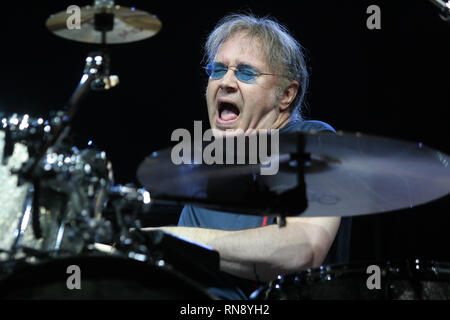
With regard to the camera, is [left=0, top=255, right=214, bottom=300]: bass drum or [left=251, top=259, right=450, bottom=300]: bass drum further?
[left=251, top=259, right=450, bottom=300]: bass drum

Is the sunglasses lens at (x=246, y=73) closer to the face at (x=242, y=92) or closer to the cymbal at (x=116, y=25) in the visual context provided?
the face at (x=242, y=92)

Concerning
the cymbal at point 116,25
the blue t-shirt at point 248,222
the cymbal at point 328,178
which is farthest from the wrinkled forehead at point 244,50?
the cymbal at point 116,25

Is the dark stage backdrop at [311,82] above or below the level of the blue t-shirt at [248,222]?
above

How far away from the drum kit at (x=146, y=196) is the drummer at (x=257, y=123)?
240 millimetres

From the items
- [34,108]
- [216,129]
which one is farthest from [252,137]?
[34,108]

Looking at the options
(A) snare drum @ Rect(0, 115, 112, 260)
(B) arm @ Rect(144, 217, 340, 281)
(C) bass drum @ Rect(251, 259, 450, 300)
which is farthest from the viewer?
(B) arm @ Rect(144, 217, 340, 281)

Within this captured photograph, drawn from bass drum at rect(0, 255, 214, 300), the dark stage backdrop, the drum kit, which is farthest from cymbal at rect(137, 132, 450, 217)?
the dark stage backdrop

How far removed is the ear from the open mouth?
0.69 ft

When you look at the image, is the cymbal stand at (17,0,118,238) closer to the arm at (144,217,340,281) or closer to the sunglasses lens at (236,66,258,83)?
the arm at (144,217,340,281)

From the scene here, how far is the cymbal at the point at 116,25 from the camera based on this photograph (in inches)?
59.1

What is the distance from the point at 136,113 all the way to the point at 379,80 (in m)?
1.39

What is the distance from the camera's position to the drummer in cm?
208

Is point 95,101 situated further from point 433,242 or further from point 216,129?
point 433,242
